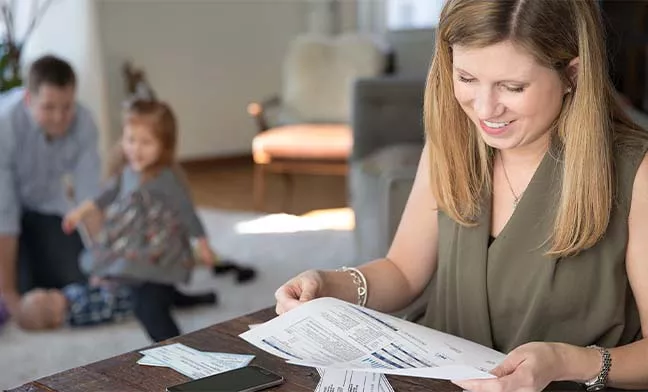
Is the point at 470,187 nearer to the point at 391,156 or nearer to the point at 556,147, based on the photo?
the point at 556,147

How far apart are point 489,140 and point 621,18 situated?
226cm

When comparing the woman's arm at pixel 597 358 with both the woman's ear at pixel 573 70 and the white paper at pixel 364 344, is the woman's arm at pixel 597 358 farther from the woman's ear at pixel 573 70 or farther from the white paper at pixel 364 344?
the woman's ear at pixel 573 70

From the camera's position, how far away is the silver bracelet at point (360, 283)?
136 cm

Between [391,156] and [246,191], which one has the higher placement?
[391,156]

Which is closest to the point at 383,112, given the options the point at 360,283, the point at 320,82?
the point at 320,82

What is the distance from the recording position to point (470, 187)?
4.37 ft

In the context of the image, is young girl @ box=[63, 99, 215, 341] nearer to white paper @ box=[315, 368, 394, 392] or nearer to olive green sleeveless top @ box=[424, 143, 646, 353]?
olive green sleeveless top @ box=[424, 143, 646, 353]

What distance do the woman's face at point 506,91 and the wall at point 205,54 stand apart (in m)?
4.35

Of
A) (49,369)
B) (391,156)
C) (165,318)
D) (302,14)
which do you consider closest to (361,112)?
(391,156)

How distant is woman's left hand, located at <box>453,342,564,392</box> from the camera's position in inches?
38.4

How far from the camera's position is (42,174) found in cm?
304

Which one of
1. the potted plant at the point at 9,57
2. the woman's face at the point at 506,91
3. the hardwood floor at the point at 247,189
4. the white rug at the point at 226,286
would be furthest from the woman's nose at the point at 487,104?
the hardwood floor at the point at 247,189

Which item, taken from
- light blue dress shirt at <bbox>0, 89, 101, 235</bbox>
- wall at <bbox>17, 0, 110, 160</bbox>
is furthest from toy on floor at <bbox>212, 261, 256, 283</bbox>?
wall at <bbox>17, 0, 110, 160</bbox>

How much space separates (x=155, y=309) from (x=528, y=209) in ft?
5.19
